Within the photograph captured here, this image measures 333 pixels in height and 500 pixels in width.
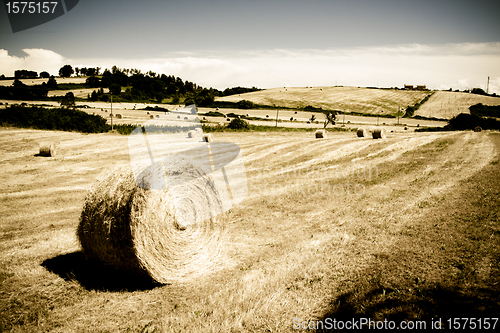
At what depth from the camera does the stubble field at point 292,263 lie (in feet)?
16.2

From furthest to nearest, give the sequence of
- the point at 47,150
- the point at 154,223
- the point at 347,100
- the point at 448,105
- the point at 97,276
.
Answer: the point at 347,100, the point at 448,105, the point at 47,150, the point at 97,276, the point at 154,223

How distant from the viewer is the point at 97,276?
20.3 ft

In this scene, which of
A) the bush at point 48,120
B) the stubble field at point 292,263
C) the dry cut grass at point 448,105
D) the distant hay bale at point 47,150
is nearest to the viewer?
the stubble field at point 292,263

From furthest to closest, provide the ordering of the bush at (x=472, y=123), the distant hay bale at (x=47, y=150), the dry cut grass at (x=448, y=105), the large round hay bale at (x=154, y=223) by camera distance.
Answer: the dry cut grass at (x=448, y=105) → the bush at (x=472, y=123) → the distant hay bale at (x=47, y=150) → the large round hay bale at (x=154, y=223)

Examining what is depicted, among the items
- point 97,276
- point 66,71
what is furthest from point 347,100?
point 66,71

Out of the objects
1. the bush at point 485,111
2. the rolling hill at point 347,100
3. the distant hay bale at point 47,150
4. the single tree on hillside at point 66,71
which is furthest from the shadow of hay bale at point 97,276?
the single tree on hillside at point 66,71

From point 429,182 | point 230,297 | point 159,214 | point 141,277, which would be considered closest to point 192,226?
point 159,214

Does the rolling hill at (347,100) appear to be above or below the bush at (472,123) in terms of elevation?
above

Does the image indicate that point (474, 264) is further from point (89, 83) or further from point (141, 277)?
point (89, 83)

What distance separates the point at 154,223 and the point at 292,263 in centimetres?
339

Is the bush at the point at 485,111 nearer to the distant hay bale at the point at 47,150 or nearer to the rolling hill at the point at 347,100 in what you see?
the rolling hill at the point at 347,100

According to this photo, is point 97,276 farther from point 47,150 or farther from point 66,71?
point 66,71

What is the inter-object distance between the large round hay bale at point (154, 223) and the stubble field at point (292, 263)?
438 mm

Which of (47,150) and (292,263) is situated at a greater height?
(47,150)
